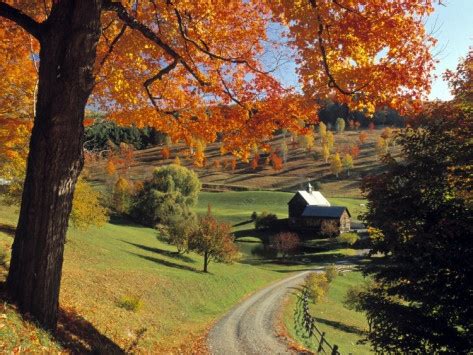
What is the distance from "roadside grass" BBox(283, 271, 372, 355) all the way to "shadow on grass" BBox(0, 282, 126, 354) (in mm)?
15026

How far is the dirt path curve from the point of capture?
19.9 meters

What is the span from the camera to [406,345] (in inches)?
605

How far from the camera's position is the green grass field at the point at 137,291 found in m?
9.39

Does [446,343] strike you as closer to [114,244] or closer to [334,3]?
[334,3]

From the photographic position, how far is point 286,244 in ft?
203

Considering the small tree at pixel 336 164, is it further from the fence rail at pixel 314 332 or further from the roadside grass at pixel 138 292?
the fence rail at pixel 314 332

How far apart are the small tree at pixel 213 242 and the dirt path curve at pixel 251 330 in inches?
227

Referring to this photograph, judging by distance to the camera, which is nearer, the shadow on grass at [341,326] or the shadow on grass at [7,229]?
the shadow on grass at [7,229]

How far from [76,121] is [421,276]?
14432mm

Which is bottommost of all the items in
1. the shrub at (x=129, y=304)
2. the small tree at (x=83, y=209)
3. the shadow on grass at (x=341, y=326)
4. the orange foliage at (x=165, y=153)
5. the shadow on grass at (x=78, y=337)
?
the shadow on grass at (x=341, y=326)

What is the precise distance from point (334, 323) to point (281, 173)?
106629 mm

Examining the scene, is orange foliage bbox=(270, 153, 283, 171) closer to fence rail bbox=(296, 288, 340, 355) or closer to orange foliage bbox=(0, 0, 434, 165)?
fence rail bbox=(296, 288, 340, 355)

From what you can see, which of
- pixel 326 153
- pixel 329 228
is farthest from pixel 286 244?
pixel 326 153

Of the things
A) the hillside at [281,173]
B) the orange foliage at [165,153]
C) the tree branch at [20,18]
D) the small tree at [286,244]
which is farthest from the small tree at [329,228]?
the orange foliage at [165,153]
